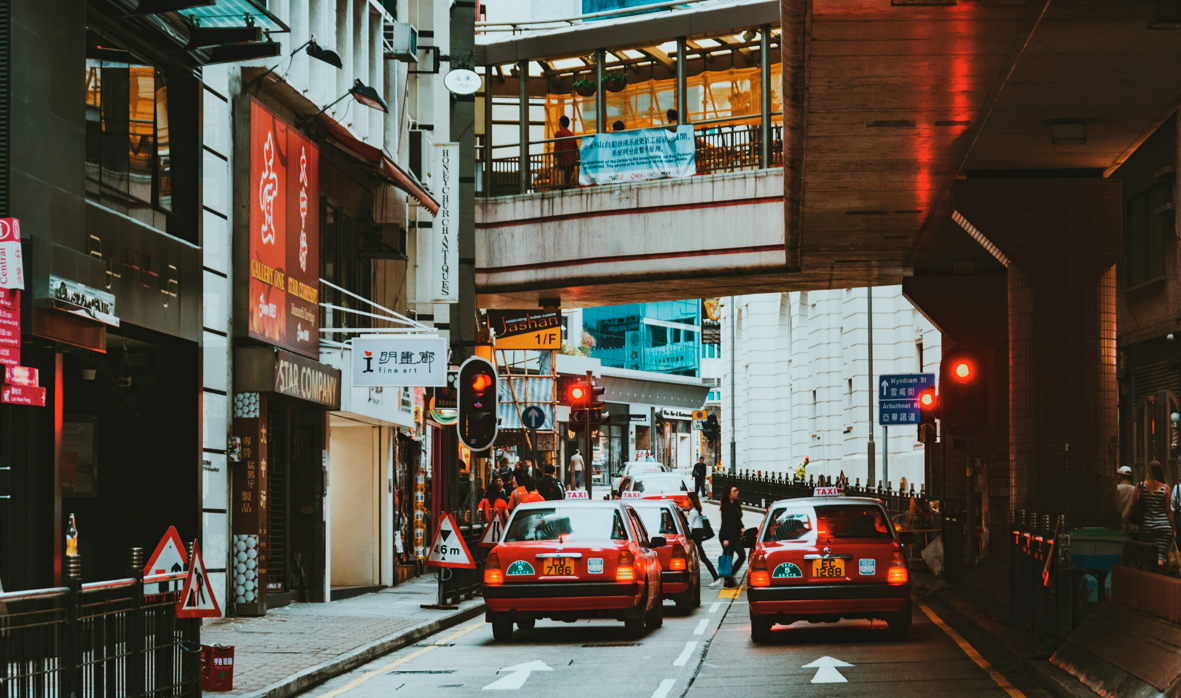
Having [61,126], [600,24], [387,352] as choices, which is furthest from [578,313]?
[61,126]

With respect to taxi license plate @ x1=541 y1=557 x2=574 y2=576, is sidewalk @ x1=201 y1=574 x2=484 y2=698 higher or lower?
lower

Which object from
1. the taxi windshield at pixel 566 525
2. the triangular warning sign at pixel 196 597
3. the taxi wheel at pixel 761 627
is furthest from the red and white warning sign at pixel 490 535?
the triangular warning sign at pixel 196 597

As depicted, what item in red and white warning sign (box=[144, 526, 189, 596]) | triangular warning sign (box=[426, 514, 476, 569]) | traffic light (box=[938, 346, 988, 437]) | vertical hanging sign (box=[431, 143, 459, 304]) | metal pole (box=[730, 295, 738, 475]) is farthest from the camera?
metal pole (box=[730, 295, 738, 475])

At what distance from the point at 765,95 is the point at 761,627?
54.5 ft

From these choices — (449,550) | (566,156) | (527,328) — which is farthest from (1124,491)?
(527,328)

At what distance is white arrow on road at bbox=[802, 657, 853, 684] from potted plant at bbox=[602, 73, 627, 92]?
785 inches

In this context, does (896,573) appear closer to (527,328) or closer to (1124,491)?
(1124,491)

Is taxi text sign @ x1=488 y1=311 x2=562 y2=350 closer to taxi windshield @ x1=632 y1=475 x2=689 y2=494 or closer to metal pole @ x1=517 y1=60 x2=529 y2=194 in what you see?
taxi windshield @ x1=632 y1=475 x2=689 y2=494

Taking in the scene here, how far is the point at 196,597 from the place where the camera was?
11.2 m

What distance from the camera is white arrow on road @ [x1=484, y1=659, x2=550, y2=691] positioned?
42.1 ft

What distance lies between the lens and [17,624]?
8570mm

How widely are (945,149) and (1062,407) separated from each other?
204 inches

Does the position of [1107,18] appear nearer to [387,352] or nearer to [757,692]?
[757,692]

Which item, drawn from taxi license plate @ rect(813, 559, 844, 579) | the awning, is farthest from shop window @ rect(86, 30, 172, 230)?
taxi license plate @ rect(813, 559, 844, 579)
